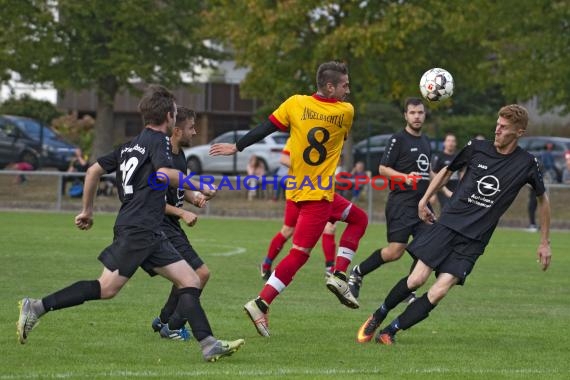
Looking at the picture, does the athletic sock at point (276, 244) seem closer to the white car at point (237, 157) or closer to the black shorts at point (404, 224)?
the black shorts at point (404, 224)

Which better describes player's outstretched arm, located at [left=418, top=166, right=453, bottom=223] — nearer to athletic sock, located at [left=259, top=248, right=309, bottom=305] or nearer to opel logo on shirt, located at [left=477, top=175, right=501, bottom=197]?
opel logo on shirt, located at [left=477, top=175, right=501, bottom=197]

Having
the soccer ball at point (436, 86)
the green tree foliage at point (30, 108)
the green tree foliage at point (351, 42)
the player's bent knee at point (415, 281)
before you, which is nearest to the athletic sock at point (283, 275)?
the player's bent knee at point (415, 281)

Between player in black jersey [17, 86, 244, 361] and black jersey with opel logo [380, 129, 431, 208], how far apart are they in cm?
456

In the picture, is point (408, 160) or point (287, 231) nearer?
point (408, 160)

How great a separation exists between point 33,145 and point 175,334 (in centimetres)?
2884

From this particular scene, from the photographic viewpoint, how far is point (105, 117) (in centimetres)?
3781

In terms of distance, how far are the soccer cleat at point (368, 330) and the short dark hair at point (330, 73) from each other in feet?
6.39

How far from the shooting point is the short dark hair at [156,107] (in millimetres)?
8688

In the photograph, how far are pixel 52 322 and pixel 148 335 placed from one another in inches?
41.0

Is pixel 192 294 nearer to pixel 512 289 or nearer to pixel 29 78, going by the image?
pixel 512 289

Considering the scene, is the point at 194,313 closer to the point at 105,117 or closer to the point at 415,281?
the point at 415,281

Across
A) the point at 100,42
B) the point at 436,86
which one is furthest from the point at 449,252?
the point at 100,42

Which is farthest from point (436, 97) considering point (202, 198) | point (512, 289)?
point (202, 198)

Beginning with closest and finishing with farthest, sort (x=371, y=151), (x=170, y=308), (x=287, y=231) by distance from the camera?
(x=170, y=308) → (x=287, y=231) → (x=371, y=151)
